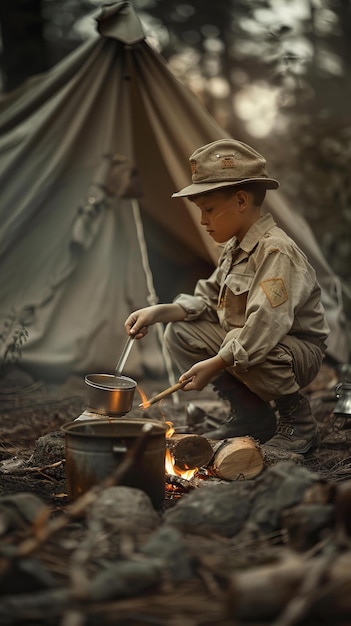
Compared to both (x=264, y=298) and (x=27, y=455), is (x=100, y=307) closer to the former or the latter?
(x=27, y=455)

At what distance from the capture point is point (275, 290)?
261cm

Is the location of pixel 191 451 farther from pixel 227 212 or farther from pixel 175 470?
pixel 227 212

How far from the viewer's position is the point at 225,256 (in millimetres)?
3062

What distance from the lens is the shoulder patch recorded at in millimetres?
2594

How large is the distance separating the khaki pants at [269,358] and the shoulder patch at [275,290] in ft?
0.71

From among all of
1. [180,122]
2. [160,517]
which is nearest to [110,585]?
[160,517]

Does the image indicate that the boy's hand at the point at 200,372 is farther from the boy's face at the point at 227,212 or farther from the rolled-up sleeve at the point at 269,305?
the boy's face at the point at 227,212

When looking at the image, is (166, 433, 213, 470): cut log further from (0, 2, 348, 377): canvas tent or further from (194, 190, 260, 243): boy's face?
(0, 2, 348, 377): canvas tent

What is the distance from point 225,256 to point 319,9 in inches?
233

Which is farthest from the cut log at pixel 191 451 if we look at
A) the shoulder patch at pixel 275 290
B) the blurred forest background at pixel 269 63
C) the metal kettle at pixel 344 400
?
the blurred forest background at pixel 269 63

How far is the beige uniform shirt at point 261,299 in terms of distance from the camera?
2590 mm

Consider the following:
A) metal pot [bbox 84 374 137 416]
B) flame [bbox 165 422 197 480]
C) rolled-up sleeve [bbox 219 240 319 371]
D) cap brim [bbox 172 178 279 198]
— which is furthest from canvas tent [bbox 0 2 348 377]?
flame [bbox 165 422 197 480]

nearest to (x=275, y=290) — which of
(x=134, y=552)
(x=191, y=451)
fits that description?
(x=191, y=451)

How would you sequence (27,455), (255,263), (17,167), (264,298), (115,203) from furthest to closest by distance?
1. (115,203)
2. (17,167)
3. (27,455)
4. (255,263)
5. (264,298)
